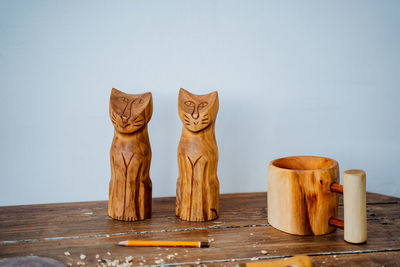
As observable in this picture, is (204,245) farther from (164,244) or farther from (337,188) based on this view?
(337,188)

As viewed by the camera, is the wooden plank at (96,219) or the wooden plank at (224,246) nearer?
the wooden plank at (224,246)

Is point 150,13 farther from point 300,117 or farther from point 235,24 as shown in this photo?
point 300,117

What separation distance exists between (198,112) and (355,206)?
37cm

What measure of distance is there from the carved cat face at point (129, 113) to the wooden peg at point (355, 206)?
435 millimetres

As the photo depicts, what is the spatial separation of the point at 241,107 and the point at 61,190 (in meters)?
0.56

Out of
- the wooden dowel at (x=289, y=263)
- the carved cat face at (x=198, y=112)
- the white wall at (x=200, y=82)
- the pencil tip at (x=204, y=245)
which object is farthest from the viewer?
the white wall at (x=200, y=82)

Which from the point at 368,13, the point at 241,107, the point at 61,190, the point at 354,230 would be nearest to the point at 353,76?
the point at 368,13

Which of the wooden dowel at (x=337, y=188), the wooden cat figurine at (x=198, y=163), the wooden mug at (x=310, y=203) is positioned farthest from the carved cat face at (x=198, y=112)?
the wooden dowel at (x=337, y=188)

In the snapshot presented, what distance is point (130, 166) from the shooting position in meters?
0.85

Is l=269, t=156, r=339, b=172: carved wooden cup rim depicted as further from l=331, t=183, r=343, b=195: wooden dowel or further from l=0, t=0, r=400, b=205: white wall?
l=0, t=0, r=400, b=205: white wall

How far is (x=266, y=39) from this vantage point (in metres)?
1.07

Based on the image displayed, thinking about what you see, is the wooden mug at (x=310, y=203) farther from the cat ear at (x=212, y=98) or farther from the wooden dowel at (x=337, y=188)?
the cat ear at (x=212, y=98)

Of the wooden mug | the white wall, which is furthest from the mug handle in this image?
the white wall

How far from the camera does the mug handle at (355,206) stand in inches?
27.6
